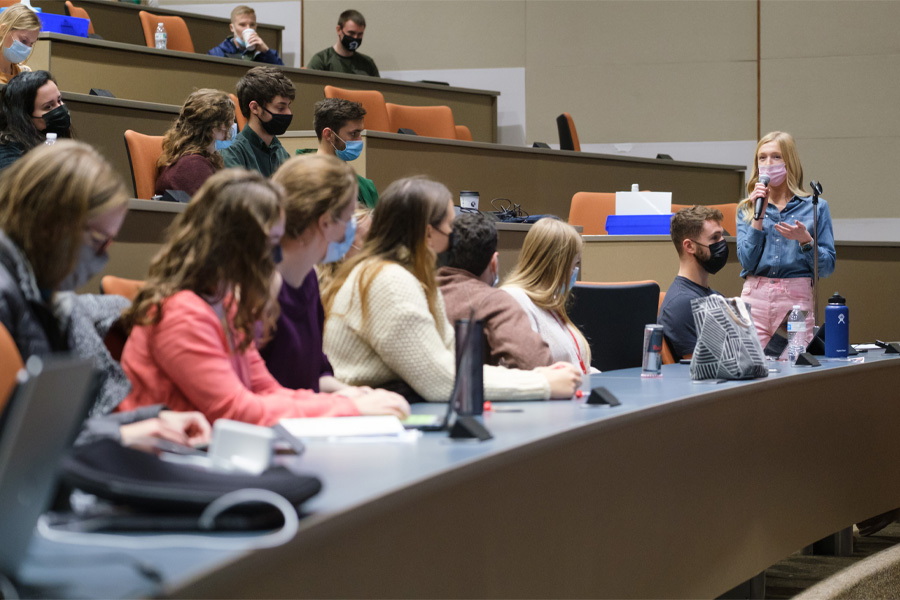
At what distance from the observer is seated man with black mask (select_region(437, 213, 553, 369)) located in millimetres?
2191

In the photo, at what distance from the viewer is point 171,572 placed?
2.64 feet

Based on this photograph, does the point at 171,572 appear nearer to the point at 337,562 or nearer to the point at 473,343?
the point at 337,562

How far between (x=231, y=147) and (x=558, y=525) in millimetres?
2532

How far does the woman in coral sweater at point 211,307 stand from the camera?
4.71ft

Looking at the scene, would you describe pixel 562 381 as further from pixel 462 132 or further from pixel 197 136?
pixel 462 132

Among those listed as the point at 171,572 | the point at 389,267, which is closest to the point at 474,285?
the point at 389,267

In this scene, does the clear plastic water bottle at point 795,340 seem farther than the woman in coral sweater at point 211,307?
Yes

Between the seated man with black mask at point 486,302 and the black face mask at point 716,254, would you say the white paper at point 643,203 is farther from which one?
the seated man with black mask at point 486,302

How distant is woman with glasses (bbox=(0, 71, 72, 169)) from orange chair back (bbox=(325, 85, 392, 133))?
2.49m

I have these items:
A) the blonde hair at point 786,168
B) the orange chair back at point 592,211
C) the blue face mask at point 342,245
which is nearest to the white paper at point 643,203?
the orange chair back at point 592,211

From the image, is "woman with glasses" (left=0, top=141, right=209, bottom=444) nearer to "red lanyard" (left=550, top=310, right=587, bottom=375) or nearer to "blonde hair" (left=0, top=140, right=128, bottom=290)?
"blonde hair" (left=0, top=140, right=128, bottom=290)

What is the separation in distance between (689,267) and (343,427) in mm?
1991

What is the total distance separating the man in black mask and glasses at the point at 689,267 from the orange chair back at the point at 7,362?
217cm

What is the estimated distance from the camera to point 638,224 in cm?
483
